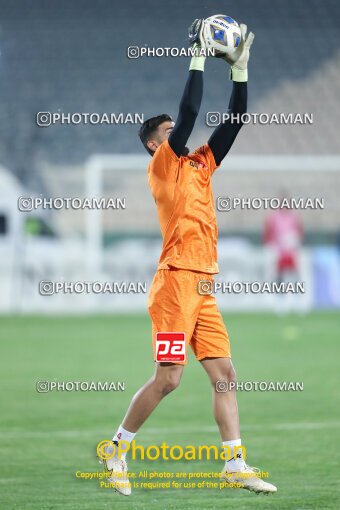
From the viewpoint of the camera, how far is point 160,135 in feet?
18.0

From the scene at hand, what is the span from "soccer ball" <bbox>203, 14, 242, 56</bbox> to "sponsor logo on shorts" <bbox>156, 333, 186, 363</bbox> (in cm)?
153

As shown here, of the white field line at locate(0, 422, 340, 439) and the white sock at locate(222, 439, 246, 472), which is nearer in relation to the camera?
the white sock at locate(222, 439, 246, 472)

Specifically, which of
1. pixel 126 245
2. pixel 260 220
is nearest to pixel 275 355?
pixel 126 245

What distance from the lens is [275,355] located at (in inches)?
494

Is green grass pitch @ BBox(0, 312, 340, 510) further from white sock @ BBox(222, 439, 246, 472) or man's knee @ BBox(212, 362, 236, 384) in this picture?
man's knee @ BBox(212, 362, 236, 384)

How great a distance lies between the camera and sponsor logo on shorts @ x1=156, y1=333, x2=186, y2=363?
5.16 meters

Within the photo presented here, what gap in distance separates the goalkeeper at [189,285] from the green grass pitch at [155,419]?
36 centimetres

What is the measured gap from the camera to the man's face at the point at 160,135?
5469 millimetres

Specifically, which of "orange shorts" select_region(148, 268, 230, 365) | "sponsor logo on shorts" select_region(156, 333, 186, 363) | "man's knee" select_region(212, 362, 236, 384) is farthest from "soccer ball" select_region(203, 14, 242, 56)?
"man's knee" select_region(212, 362, 236, 384)

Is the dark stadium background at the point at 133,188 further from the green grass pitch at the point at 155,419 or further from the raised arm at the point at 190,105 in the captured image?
the raised arm at the point at 190,105

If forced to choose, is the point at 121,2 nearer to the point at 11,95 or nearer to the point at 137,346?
the point at 11,95

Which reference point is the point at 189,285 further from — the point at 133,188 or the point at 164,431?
the point at 133,188

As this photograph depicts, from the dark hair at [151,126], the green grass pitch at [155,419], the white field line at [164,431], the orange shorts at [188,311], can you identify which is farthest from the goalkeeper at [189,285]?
the white field line at [164,431]

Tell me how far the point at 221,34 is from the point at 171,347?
1.66 meters
